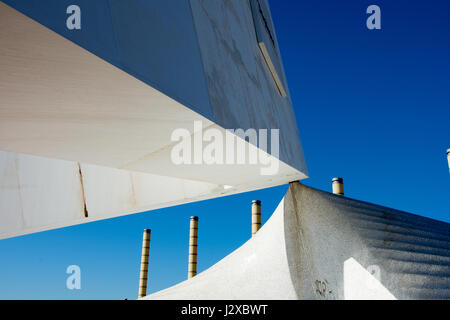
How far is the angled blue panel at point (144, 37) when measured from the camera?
1281mm

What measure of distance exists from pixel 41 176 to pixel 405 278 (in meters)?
4.73

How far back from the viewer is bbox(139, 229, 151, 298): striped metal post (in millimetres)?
16875

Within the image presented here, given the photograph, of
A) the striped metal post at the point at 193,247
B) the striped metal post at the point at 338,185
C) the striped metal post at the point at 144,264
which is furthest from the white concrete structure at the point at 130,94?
the striped metal post at the point at 144,264

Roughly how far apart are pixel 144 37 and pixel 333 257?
3.62 meters

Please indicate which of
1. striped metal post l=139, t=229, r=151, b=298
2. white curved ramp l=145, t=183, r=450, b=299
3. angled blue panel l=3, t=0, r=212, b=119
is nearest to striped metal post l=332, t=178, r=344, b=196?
white curved ramp l=145, t=183, r=450, b=299

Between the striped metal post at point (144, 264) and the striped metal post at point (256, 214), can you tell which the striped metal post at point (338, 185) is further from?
the striped metal post at point (144, 264)

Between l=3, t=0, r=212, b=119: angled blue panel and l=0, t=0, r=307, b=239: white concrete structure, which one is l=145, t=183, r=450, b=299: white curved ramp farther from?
l=3, t=0, r=212, b=119: angled blue panel

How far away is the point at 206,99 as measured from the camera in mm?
2336

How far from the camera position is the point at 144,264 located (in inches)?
679

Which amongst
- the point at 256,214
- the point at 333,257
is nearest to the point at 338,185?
the point at 256,214

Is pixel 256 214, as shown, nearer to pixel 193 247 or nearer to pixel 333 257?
pixel 193 247
